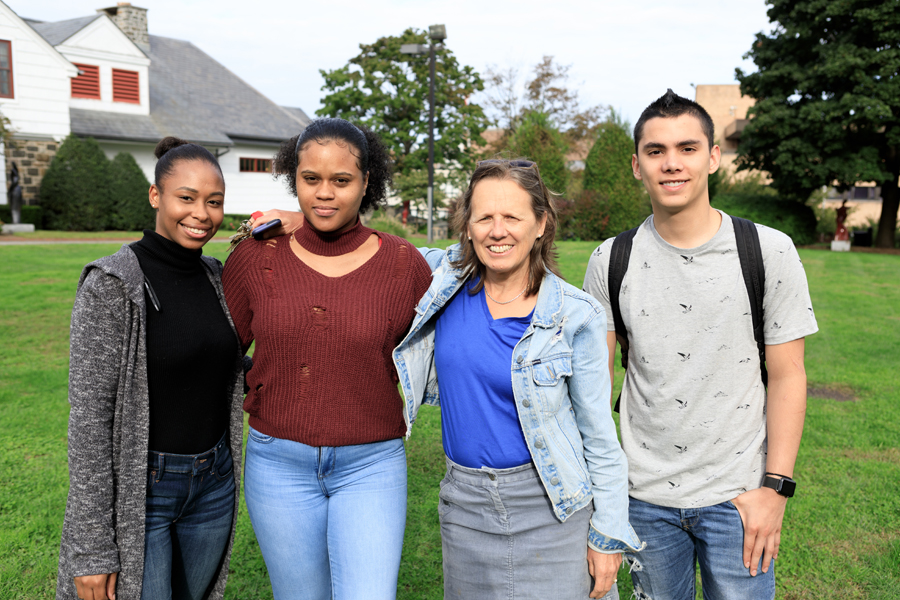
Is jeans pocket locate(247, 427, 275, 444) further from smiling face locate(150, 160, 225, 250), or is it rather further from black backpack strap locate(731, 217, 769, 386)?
black backpack strap locate(731, 217, 769, 386)

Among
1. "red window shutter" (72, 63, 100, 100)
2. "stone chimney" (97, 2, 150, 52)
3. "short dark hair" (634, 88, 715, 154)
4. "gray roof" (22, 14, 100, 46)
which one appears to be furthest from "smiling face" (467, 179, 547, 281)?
"stone chimney" (97, 2, 150, 52)

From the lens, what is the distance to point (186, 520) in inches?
102

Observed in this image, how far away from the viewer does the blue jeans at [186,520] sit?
2445 mm

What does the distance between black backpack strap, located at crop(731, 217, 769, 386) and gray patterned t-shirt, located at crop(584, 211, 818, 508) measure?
0.02 m

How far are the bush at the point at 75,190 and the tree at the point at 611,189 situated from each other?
17.3 metres

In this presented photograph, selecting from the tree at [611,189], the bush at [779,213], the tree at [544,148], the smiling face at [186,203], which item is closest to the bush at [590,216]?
the tree at [611,189]

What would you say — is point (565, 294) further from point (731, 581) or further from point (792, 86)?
point (792, 86)

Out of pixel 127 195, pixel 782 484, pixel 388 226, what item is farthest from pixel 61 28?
pixel 782 484

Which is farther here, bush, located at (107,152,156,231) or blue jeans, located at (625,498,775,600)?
bush, located at (107,152,156,231)

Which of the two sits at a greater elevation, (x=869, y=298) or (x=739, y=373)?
(x=739, y=373)

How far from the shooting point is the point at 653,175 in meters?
2.53

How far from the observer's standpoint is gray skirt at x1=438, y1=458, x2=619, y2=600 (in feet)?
7.33

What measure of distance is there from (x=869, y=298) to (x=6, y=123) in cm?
2546

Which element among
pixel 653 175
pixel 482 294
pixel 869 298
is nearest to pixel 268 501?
pixel 482 294
